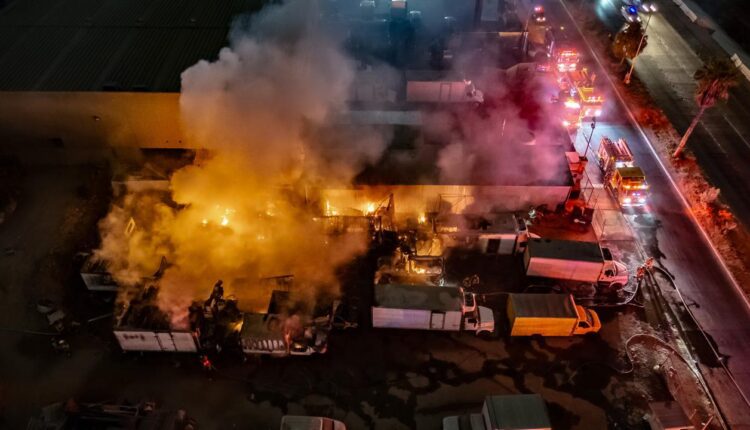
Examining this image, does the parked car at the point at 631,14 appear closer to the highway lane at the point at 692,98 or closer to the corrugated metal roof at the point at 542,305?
the highway lane at the point at 692,98

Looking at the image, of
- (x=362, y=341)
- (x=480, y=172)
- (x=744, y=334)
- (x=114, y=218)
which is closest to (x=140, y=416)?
(x=362, y=341)

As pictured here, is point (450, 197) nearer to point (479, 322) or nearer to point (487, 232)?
point (487, 232)

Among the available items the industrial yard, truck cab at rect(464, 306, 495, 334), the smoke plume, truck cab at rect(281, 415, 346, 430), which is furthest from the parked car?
truck cab at rect(281, 415, 346, 430)

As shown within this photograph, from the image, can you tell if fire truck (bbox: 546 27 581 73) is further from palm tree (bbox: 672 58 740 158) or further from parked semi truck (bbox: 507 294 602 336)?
parked semi truck (bbox: 507 294 602 336)

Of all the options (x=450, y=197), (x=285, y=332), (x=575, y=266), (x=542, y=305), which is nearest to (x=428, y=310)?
(x=542, y=305)

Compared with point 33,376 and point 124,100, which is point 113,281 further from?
point 124,100
